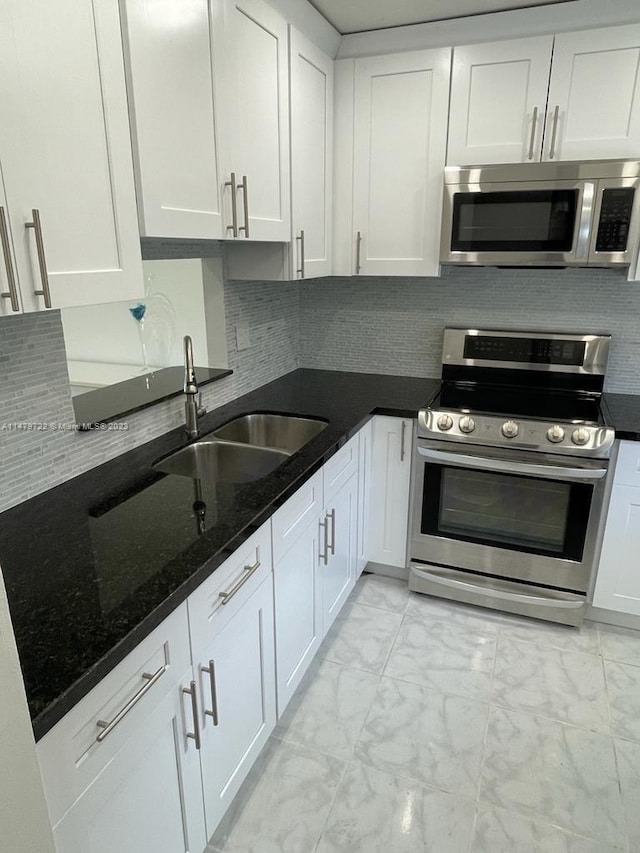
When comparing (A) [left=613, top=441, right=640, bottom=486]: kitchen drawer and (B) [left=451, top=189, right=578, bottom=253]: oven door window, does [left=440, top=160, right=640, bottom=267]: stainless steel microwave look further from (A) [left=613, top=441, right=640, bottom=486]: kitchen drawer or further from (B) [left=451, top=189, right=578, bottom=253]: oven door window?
(A) [left=613, top=441, right=640, bottom=486]: kitchen drawer

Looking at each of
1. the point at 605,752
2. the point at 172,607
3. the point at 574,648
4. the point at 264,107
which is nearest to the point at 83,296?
the point at 172,607

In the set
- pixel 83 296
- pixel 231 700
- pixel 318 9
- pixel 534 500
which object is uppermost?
pixel 318 9

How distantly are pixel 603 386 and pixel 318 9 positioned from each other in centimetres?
198

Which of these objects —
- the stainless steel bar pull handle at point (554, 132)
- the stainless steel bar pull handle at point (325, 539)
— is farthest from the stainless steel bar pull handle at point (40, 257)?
the stainless steel bar pull handle at point (554, 132)

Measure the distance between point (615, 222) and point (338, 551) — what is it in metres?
1.65

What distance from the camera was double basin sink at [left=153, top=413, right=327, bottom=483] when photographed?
191cm

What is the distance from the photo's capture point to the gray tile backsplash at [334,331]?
57.7 inches

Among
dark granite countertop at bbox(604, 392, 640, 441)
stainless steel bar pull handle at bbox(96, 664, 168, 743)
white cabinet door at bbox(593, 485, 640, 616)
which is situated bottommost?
white cabinet door at bbox(593, 485, 640, 616)

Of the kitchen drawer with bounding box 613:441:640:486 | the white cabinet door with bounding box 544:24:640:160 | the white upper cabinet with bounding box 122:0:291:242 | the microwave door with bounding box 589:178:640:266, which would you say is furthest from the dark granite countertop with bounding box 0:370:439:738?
the white cabinet door with bounding box 544:24:640:160

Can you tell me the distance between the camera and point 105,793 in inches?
37.6

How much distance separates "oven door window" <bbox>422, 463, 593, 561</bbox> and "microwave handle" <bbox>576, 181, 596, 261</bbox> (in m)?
0.91

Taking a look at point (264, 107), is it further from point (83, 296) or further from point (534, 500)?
point (534, 500)

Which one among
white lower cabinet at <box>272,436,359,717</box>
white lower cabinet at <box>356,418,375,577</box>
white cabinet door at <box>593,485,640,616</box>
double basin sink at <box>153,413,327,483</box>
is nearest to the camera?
white lower cabinet at <box>272,436,359,717</box>

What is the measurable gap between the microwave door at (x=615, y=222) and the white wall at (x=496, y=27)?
565 millimetres
